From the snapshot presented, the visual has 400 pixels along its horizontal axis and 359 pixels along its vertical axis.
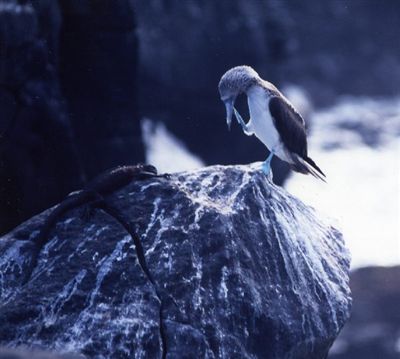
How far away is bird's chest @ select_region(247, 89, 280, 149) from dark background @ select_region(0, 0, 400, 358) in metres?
2.76

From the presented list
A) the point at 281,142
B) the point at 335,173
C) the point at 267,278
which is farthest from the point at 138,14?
the point at 267,278

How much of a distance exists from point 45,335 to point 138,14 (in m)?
6.39

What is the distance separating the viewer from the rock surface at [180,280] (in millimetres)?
3305

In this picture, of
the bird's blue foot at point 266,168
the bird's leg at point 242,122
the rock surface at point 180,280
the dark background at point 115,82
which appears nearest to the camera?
the rock surface at point 180,280

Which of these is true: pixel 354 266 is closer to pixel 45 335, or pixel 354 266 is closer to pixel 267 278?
pixel 267 278

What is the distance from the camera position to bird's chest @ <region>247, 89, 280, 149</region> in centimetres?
445

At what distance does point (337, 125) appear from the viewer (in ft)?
38.2

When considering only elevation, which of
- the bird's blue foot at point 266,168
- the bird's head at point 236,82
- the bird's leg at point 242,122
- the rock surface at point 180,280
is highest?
the bird's head at point 236,82

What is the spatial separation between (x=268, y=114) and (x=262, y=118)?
5cm

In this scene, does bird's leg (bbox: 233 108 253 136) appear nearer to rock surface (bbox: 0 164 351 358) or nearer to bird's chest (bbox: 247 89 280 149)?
bird's chest (bbox: 247 89 280 149)

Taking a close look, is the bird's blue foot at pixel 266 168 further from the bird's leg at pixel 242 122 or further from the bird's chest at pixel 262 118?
the bird's leg at pixel 242 122

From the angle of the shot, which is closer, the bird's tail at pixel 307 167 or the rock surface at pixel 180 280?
the rock surface at pixel 180 280

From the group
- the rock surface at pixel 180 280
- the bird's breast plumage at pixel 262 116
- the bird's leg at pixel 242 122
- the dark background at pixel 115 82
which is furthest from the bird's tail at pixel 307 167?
the dark background at pixel 115 82

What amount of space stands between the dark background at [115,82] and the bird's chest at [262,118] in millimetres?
2762
